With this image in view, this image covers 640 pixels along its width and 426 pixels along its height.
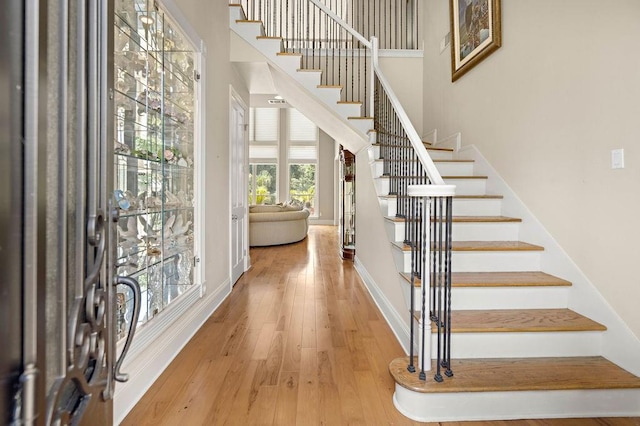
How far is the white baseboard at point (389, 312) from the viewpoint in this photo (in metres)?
2.19

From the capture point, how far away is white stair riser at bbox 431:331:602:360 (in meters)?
1.78

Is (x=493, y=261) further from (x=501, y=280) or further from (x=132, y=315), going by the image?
(x=132, y=315)

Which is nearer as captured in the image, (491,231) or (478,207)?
(491,231)

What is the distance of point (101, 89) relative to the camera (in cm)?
61

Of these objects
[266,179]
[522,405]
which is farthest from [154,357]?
[266,179]

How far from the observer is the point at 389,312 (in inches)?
104

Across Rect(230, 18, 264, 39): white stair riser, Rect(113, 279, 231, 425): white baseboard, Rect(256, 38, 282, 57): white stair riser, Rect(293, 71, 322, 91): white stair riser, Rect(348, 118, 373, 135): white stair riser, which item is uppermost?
Rect(230, 18, 264, 39): white stair riser

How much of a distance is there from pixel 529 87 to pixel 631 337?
187 cm

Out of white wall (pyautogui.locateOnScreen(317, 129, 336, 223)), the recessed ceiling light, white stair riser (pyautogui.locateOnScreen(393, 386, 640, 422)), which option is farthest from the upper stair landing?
white wall (pyautogui.locateOnScreen(317, 129, 336, 223))

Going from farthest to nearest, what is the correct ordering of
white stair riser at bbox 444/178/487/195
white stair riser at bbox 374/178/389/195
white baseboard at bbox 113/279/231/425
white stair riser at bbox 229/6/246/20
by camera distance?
1. white stair riser at bbox 229/6/246/20
2. white stair riser at bbox 444/178/487/195
3. white stair riser at bbox 374/178/389/195
4. white baseboard at bbox 113/279/231/425

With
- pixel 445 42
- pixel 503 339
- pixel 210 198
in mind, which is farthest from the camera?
pixel 445 42

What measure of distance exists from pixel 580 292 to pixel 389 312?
129 cm

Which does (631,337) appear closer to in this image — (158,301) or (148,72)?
(158,301)

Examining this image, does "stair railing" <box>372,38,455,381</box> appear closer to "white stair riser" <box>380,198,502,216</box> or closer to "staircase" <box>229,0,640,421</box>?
"staircase" <box>229,0,640,421</box>
